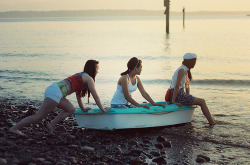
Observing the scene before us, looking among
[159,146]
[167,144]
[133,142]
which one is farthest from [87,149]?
[167,144]

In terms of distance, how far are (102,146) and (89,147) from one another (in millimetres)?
376

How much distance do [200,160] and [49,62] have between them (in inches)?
808

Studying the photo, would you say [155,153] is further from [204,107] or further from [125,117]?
[204,107]

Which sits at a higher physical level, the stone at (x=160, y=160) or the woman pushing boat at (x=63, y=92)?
the woman pushing boat at (x=63, y=92)

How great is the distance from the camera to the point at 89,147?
647 centimetres

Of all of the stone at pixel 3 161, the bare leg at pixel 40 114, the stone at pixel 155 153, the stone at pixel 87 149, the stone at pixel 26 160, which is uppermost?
the bare leg at pixel 40 114

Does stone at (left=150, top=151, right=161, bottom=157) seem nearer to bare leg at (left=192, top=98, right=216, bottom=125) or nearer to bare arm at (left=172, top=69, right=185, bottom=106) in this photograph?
bare arm at (left=172, top=69, right=185, bottom=106)

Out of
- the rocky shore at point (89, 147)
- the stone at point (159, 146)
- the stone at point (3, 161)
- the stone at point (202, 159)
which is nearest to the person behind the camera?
the stone at point (3, 161)

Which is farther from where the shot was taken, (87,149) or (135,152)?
(135,152)

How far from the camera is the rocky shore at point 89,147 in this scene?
5.85m

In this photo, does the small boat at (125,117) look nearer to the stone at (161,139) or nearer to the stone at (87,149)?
the stone at (161,139)

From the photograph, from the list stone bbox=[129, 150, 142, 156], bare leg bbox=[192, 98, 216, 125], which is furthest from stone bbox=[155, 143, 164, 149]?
bare leg bbox=[192, 98, 216, 125]

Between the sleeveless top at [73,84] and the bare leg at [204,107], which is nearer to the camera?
the sleeveless top at [73,84]

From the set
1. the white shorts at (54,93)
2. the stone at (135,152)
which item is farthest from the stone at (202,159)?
the white shorts at (54,93)
